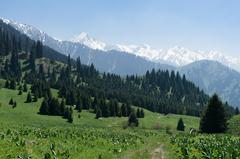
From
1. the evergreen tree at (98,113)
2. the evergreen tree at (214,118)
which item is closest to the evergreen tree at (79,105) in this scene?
the evergreen tree at (98,113)

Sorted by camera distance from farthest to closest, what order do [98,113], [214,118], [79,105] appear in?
[79,105], [98,113], [214,118]

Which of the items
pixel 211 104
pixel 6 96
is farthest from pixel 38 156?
pixel 6 96

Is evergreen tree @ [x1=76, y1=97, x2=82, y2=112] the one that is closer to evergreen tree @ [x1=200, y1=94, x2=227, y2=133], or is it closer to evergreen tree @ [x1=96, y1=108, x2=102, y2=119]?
evergreen tree @ [x1=96, y1=108, x2=102, y2=119]

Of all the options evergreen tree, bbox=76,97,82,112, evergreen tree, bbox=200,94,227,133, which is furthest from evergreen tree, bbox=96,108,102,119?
evergreen tree, bbox=200,94,227,133

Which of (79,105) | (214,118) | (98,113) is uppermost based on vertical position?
(79,105)

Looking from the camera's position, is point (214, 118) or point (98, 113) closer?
point (214, 118)

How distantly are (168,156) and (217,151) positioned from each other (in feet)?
16.5

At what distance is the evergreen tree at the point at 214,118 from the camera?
9125 centimetres

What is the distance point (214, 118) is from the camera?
92188 mm

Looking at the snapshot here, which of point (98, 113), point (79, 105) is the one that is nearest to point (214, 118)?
point (98, 113)

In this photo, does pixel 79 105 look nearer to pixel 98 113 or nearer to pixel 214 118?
pixel 98 113

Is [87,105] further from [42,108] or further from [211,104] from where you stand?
[211,104]

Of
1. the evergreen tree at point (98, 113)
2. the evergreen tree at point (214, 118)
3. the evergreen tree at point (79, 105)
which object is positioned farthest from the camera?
the evergreen tree at point (79, 105)

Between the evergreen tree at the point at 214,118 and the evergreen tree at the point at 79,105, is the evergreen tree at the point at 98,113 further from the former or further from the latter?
the evergreen tree at the point at 214,118
